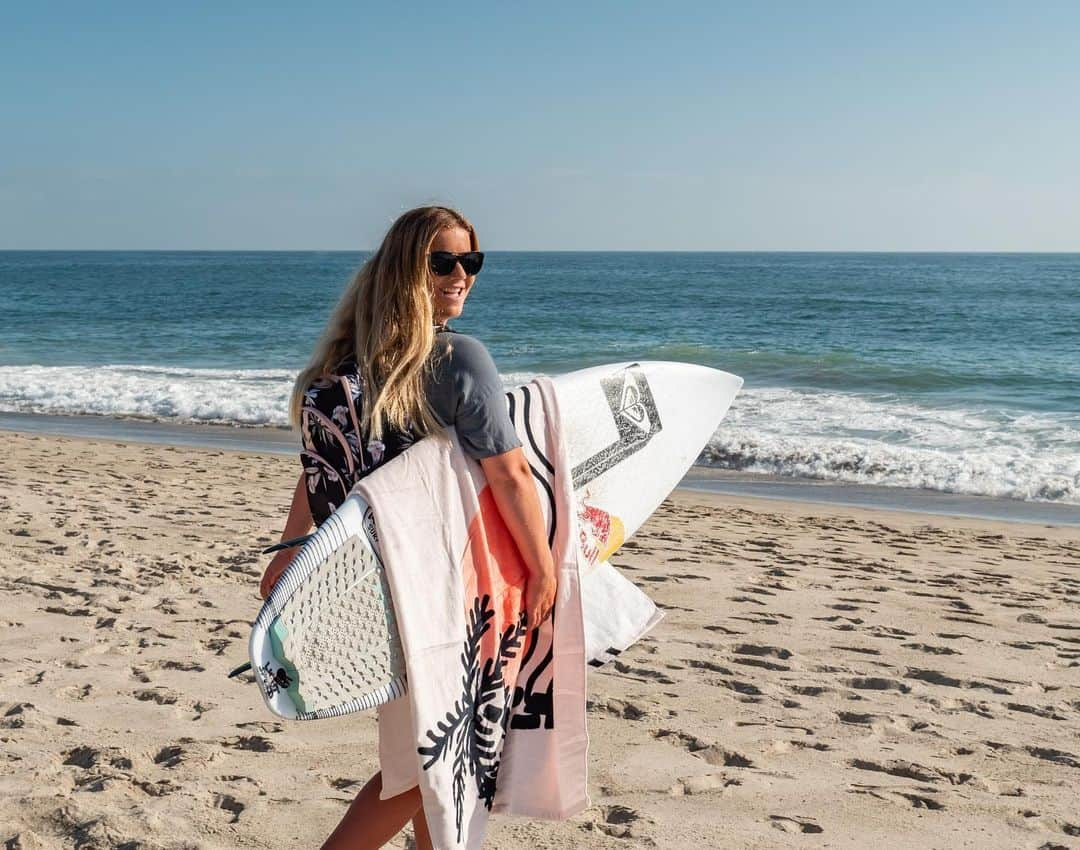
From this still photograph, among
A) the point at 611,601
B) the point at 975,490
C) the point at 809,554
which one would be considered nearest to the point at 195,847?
the point at 611,601

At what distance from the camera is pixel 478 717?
214 cm

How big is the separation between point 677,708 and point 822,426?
367 inches

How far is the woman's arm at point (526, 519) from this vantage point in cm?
204

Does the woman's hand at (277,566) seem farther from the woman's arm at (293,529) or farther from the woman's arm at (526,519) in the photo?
the woman's arm at (526,519)

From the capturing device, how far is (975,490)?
31.1 ft

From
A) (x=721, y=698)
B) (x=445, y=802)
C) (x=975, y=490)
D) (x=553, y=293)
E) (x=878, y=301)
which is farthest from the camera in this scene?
(x=553, y=293)

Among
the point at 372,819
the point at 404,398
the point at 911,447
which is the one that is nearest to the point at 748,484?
the point at 911,447

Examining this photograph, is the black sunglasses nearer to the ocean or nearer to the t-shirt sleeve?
the t-shirt sleeve

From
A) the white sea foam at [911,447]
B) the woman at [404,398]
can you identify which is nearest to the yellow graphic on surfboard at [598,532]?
the woman at [404,398]

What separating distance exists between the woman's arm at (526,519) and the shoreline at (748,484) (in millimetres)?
7130

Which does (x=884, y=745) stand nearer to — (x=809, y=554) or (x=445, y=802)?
(x=445, y=802)

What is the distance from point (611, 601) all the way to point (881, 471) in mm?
8192

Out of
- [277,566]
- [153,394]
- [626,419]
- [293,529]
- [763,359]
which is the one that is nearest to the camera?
[277,566]

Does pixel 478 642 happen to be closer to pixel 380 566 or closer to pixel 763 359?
pixel 380 566
